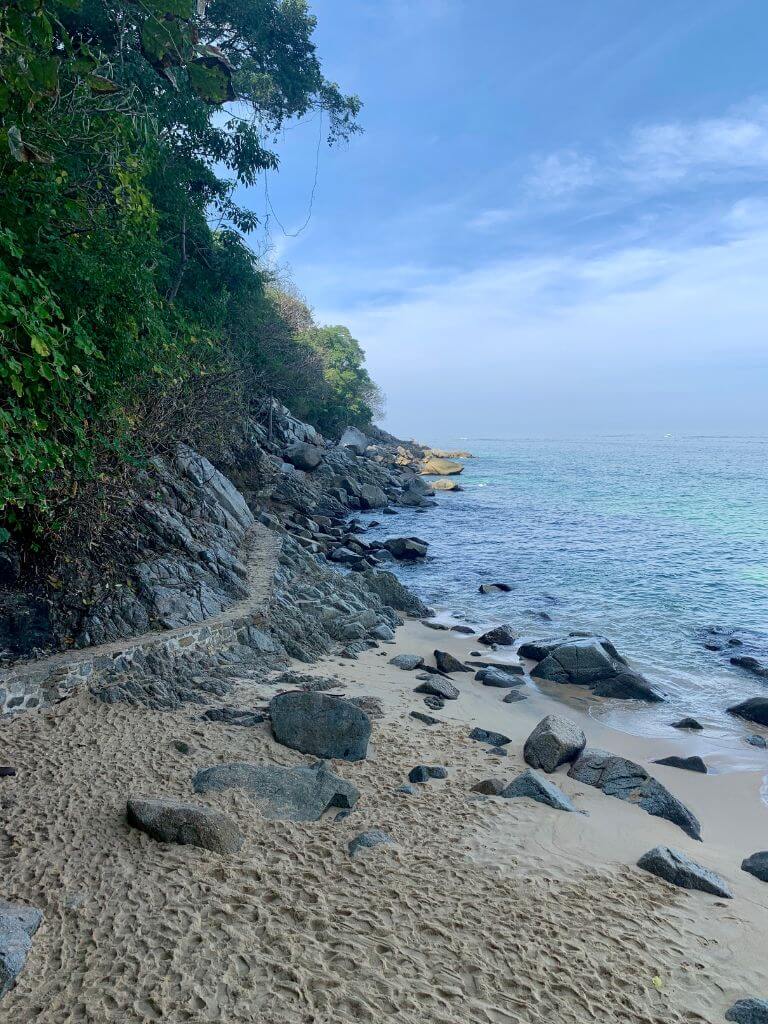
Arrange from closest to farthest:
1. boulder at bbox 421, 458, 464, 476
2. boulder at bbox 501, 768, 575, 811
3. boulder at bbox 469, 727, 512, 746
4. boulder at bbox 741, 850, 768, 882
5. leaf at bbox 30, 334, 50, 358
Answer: leaf at bbox 30, 334, 50, 358, boulder at bbox 741, 850, 768, 882, boulder at bbox 501, 768, 575, 811, boulder at bbox 469, 727, 512, 746, boulder at bbox 421, 458, 464, 476

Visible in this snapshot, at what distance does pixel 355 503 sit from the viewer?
3291cm

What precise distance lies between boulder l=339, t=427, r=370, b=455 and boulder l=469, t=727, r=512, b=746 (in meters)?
38.0

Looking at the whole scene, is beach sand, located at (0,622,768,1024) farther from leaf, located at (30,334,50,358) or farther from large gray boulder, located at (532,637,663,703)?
leaf, located at (30,334,50,358)

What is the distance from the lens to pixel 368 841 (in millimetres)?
5445

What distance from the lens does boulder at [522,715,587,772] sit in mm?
7699

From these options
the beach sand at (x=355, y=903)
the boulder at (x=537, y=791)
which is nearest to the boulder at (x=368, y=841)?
the beach sand at (x=355, y=903)

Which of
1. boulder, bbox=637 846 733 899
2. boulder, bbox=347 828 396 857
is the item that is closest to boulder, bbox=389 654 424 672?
boulder, bbox=347 828 396 857

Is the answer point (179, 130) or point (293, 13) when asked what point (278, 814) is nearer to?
point (179, 130)

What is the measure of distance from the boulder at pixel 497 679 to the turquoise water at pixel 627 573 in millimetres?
1567

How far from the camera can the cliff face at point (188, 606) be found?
7910 millimetres

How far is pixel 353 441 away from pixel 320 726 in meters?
41.3

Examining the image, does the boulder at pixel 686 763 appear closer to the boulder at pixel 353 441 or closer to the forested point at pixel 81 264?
the forested point at pixel 81 264

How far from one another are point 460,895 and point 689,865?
230 cm

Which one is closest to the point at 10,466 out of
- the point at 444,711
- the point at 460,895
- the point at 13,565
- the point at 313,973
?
the point at 13,565
